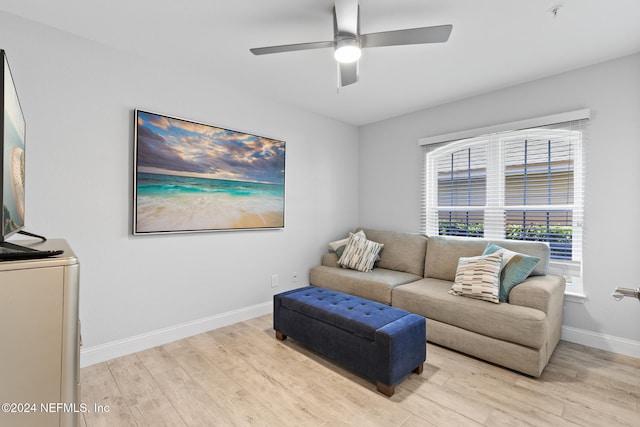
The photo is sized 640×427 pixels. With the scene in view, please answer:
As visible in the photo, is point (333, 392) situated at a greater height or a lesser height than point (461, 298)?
lesser

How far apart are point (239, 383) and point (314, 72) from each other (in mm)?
2662

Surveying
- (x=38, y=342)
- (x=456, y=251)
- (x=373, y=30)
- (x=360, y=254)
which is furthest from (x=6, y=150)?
(x=456, y=251)

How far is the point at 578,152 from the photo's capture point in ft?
9.09

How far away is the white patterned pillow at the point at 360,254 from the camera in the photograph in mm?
3678

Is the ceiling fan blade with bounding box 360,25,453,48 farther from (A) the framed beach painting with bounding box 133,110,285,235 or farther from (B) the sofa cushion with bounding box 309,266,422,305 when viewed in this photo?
(B) the sofa cushion with bounding box 309,266,422,305

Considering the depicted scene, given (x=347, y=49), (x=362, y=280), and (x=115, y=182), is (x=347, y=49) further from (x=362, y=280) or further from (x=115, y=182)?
(x=362, y=280)

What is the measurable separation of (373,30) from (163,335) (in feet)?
9.99

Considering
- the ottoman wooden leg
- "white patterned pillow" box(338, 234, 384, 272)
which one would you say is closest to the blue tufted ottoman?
the ottoman wooden leg

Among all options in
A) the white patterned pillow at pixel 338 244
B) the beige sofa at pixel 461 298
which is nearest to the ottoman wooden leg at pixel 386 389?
the beige sofa at pixel 461 298

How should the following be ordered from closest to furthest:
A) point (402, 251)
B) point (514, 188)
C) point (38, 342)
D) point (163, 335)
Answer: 1. point (38, 342)
2. point (163, 335)
3. point (514, 188)
4. point (402, 251)

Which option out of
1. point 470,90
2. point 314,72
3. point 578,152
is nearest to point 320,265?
point 314,72

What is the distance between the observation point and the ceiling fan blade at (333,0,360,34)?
5.66 feet

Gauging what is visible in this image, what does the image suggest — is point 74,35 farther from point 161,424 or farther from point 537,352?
point 537,352

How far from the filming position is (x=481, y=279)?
2598 mm
